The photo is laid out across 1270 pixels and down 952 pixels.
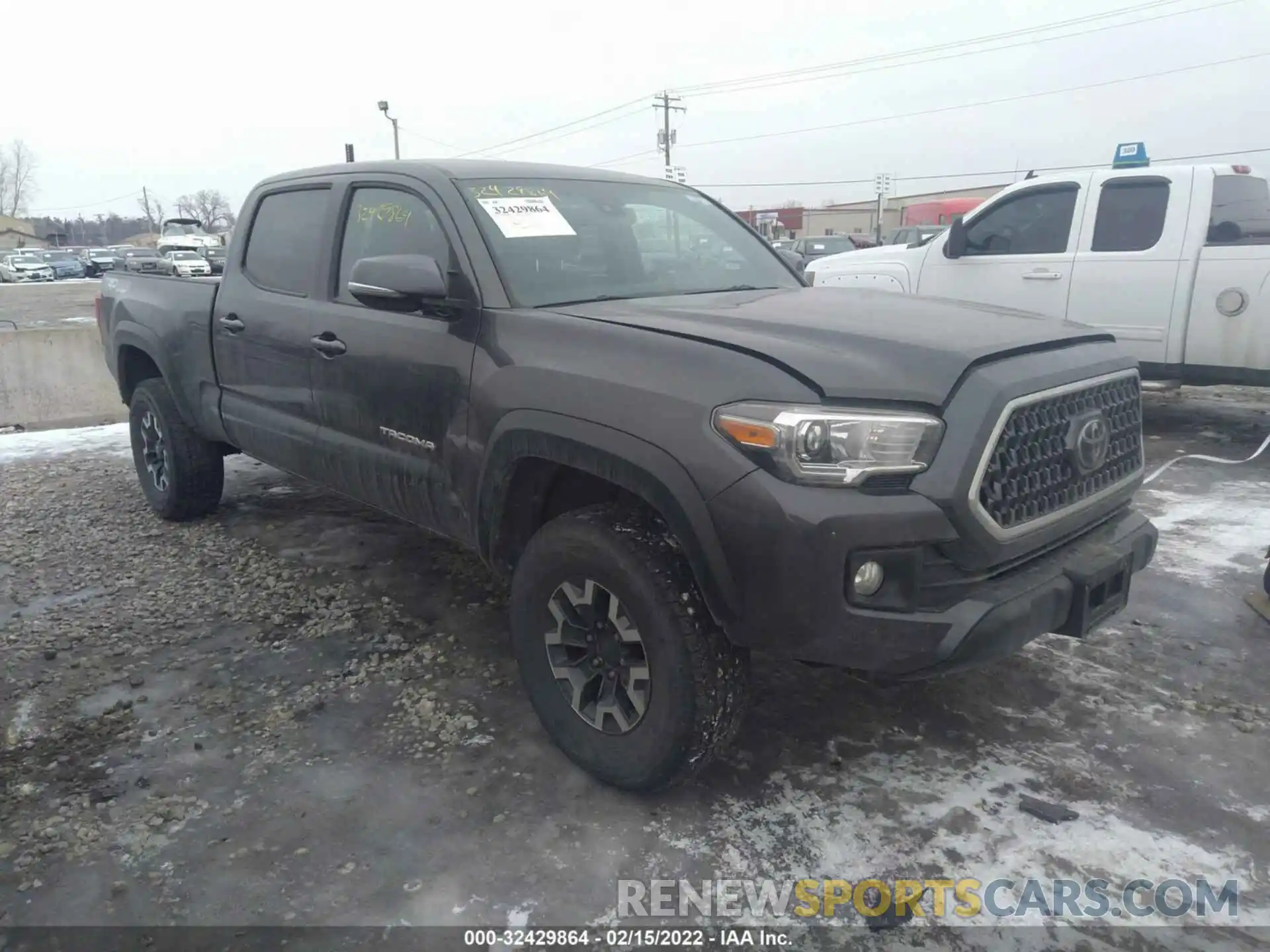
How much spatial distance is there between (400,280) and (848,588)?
1.70 meters

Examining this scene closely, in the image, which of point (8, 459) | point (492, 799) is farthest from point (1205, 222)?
point (8, 459)

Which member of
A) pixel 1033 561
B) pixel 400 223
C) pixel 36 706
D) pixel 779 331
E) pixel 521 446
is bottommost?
pixel 36 706

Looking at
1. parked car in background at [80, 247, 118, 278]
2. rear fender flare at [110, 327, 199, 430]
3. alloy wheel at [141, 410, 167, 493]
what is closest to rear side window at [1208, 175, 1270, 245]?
rear fender flare at [110, 327, 199, 430]

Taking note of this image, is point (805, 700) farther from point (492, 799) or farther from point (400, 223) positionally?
point (400, 223)

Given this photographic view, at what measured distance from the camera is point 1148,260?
6.59m

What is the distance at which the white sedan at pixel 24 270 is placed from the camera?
134 ft

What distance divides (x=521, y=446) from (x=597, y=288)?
2.47 ft

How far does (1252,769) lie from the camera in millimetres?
2770

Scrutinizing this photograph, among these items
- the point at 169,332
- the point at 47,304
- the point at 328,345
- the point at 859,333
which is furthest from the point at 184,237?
the point at 859,333

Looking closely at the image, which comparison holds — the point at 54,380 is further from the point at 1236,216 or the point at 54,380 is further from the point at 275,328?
the point at 1236,216

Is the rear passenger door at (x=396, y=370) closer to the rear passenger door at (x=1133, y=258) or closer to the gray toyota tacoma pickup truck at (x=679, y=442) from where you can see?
the gray toyota tacoma pickup truck at (x=679, y=442)

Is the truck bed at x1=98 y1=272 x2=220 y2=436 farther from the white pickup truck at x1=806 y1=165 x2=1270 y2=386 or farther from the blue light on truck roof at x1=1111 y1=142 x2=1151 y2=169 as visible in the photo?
the blue light on truck roof at x1=1111 y1=142 x2=1151 y2=169

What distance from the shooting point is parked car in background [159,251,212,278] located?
22.0ft

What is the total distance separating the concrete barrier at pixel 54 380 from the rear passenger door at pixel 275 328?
5.08 meters
